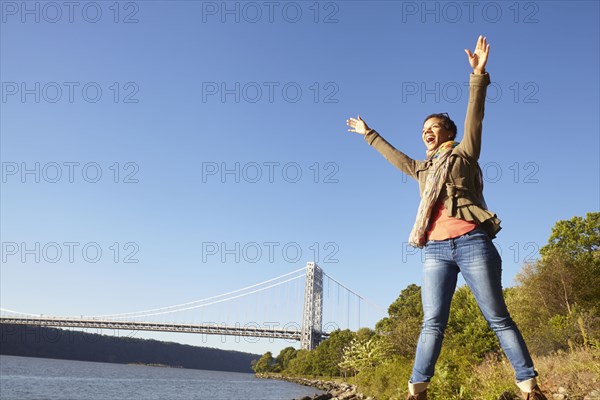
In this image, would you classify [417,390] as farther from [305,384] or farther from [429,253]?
[305,384]

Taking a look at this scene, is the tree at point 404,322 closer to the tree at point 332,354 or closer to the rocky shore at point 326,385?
the rocky shore at point 326,385

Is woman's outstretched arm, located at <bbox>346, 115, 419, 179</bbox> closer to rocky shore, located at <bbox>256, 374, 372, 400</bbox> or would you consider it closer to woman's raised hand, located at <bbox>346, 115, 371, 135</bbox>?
woman's raised hand, located at <bbox>346, 115, 371, 135</bbox>

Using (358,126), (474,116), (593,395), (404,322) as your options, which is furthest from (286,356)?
(474,116)

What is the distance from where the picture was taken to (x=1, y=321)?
7388 centimetres

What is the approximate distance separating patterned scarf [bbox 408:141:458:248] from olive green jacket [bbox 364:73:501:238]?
38 millimetres

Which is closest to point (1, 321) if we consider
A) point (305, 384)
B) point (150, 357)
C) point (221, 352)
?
point (305, 384)

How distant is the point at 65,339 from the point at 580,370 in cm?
16771

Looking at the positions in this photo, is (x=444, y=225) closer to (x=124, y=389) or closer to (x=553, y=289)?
(x=553, y=289)

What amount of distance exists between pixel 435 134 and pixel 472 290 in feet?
3.52

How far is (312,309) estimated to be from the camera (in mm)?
80688

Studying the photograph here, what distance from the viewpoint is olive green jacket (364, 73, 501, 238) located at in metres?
2.85

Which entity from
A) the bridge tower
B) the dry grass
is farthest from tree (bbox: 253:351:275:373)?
the dry grass

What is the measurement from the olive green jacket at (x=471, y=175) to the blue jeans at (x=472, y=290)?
103 mm

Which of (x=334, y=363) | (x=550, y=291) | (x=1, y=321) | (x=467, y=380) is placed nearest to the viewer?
(x=467, y=380)
